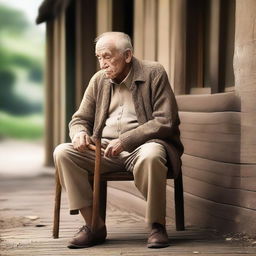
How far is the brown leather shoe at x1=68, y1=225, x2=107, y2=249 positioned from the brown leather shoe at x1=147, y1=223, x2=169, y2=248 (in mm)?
342

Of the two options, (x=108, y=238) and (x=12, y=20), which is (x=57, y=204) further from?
(x=12, y=20)

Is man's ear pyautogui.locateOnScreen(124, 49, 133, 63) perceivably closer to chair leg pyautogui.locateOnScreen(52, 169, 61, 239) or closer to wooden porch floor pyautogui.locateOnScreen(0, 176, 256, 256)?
chair leg pyautogui.locateOnScreen(52, 169, 61, 239)

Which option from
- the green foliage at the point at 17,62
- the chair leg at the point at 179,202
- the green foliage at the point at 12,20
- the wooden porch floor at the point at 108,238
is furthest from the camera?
the green foliage at the point at 12,20

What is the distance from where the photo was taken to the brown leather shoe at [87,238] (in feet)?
13.7

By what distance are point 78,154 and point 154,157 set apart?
541 millimetres

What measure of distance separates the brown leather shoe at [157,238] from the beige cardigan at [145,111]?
0.36 m

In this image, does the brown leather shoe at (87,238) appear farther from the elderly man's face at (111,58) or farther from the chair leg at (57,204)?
the elderly man's face at (111,58)

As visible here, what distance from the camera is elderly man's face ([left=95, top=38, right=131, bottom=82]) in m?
4.31

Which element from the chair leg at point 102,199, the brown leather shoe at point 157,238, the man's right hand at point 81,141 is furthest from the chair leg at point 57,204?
the brown leather shoe at point 157,238

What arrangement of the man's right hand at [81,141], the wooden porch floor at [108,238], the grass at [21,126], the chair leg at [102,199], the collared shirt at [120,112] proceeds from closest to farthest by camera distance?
1. the wooden porch floor at [108,238]
2. the man's right hand at [81,141]
3. the collared shirt at [120,112]
4. the chair leg at [102,199]
5. the grass at [21,126]

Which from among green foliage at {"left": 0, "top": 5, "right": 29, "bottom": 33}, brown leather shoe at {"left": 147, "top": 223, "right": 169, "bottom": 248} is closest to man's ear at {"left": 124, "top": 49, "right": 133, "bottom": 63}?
brown leather shoe at {"left": 147, "top": 223, "right": 169, "bottom": 248}

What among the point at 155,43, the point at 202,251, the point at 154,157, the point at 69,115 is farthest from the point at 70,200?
the point at 69,115

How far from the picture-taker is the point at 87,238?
4215 millimetres

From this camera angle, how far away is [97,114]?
4539 millimetres
